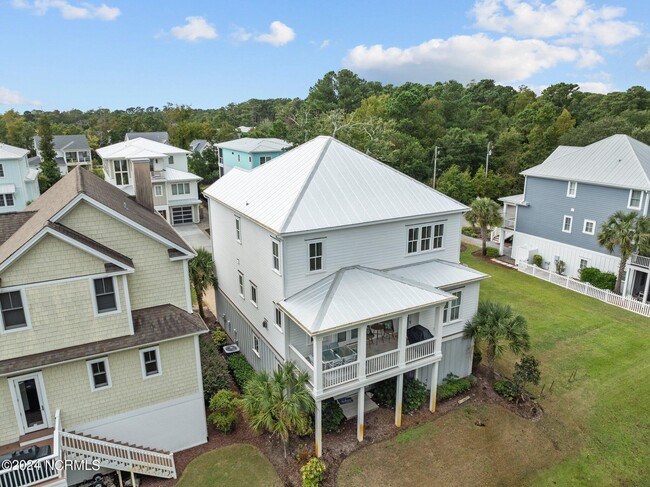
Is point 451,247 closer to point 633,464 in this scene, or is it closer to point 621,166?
point 633,464

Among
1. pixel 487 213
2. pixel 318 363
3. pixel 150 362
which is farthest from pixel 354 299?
pixel 487 213

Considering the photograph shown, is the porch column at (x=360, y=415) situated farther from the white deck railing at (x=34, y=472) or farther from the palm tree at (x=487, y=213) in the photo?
the palm tree at (x=487, y=213)

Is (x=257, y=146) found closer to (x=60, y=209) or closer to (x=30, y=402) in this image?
(x=60, y=209)

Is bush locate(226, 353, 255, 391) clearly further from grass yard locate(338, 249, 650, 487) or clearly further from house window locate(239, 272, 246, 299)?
grass yard locate(338, 249, 650, 487)

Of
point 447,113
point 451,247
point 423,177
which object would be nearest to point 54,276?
point 451,247

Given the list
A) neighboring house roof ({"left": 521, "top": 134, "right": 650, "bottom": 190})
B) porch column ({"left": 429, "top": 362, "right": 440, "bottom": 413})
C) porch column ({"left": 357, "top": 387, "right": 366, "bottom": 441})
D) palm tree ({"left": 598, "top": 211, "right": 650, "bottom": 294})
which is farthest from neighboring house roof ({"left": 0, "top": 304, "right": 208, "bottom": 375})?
neighboring house roof ({"left": 521, "top": 134, "right": 650, "bottom": 190})

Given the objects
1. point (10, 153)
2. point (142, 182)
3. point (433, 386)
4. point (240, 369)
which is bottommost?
point (240, 369)
